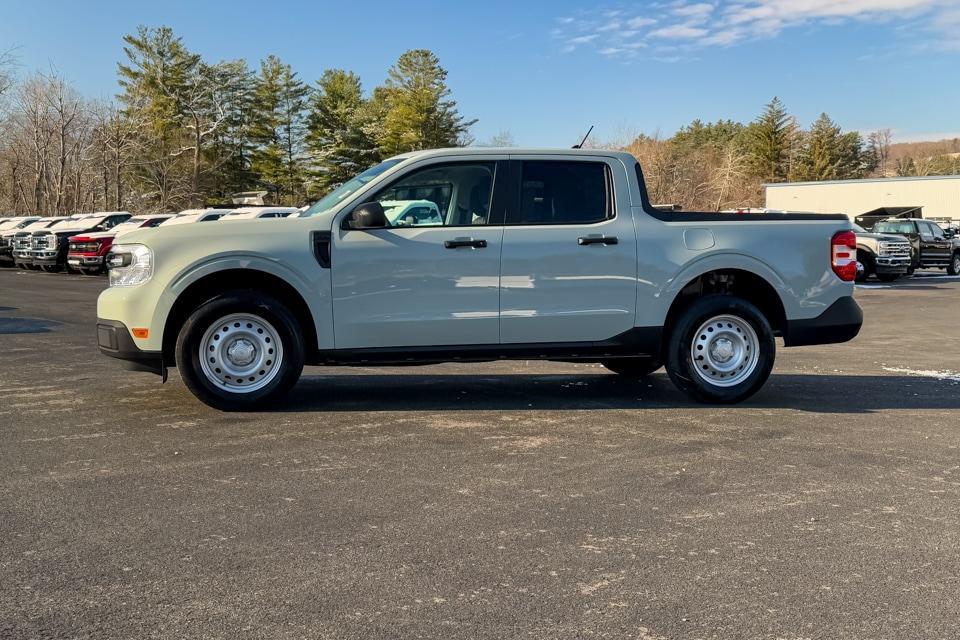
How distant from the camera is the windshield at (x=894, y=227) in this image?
29.5 m

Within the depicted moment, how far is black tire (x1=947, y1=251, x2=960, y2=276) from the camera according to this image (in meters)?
30.9

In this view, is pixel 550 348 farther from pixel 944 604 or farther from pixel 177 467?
pixel 944 604

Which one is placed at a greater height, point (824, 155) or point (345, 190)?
point (824, 155)

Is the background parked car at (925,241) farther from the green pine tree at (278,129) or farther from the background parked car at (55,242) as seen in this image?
the green pine tree at (278,129)

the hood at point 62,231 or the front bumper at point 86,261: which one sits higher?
the hood at point 62,231

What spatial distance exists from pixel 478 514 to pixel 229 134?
79.0 meters

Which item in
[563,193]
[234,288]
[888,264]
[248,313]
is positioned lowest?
[888,264]

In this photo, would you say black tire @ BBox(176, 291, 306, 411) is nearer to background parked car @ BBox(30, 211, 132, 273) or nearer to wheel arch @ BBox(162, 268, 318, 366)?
wheel arch @ BBox(162, 268, 318, 366)

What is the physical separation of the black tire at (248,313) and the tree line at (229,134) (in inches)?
2375

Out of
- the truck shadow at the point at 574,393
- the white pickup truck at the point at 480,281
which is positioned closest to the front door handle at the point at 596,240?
the white pickup truck at the point at 480,281

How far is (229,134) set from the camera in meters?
78.5

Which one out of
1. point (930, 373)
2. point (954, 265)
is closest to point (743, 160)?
point (954, 265)

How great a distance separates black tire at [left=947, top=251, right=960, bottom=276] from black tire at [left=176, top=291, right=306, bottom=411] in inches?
1170

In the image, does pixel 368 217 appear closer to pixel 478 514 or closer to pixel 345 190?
pixel 345 190
